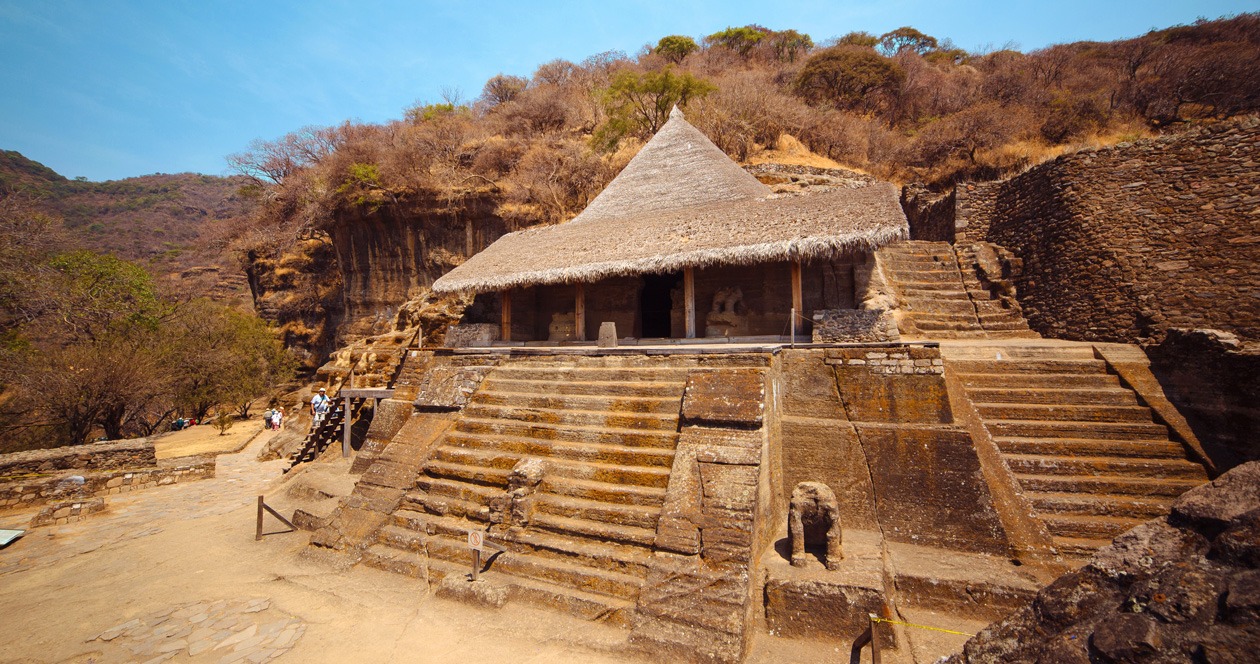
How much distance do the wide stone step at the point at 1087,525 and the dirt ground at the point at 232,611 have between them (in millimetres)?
4429

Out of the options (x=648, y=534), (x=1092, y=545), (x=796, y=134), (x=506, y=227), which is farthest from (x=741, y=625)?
(x=796, y=134)

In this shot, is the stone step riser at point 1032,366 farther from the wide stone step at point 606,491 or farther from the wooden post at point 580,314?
the wooden post at point 580,314

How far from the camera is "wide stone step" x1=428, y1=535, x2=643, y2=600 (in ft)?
13.4

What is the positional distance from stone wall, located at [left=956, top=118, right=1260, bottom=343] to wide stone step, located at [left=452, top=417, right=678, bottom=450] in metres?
8.62

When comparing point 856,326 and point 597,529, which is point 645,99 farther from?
point 597,529

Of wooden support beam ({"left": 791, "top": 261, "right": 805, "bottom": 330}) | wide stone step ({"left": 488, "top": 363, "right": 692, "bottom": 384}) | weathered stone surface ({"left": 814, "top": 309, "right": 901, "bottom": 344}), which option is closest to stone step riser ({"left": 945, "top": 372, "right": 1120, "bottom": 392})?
weathered stone surface ({"left": 814, "top": 309, "right": 901, "bottom": 344})

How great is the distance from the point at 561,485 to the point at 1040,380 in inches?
243

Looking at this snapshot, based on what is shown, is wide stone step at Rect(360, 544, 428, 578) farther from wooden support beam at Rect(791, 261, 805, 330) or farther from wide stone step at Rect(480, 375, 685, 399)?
wooden support beam at Rect(791, 261, 805, 330)

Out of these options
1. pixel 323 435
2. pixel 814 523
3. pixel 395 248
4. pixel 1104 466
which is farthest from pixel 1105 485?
pixel 395 248

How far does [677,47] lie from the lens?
102 feet

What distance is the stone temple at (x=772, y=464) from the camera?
3.88 meters

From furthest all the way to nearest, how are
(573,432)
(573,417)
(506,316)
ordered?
(506,316)
(573,417)
(573,432)

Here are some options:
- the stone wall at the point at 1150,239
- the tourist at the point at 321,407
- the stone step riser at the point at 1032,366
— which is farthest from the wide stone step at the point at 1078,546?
the tourist at the point at 321,407

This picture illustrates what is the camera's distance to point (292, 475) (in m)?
9.05
